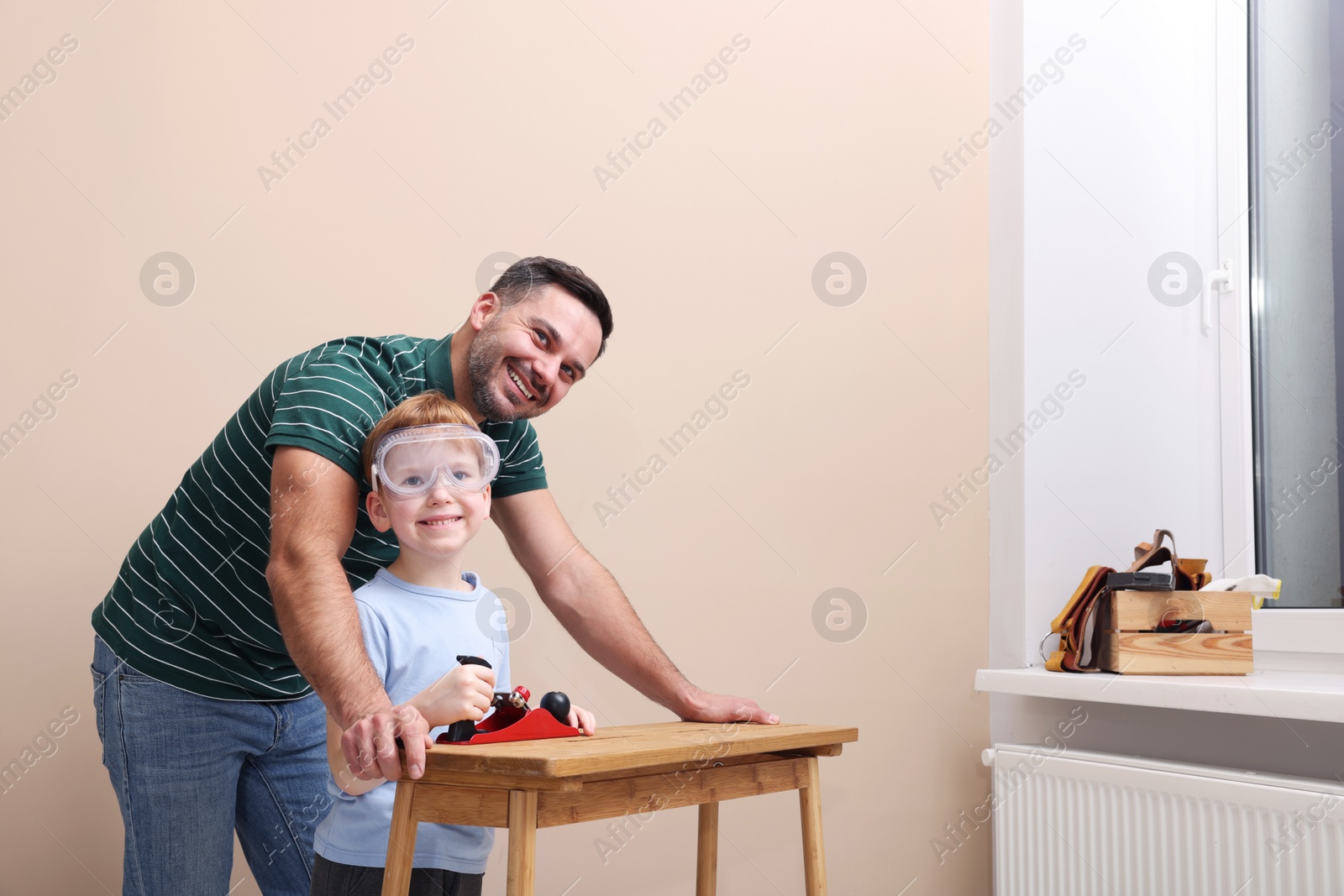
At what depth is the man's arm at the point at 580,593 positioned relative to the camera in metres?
1.70

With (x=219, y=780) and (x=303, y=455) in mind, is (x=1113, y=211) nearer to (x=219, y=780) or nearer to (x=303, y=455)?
(x=303, y=455)

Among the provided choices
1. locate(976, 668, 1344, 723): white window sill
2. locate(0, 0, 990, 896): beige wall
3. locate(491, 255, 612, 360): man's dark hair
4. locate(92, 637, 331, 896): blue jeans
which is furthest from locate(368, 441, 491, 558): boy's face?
locate(976, 668, 1344, 723): white window sill

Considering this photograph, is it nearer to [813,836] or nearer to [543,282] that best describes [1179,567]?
[813,836]

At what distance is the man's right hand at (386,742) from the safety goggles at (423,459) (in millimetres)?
329

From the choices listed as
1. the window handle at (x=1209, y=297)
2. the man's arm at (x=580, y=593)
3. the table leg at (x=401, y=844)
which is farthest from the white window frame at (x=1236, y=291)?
the table leg at (x=401, y=844)

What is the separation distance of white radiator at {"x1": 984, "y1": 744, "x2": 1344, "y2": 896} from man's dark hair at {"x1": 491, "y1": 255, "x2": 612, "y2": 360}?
56.3 inches

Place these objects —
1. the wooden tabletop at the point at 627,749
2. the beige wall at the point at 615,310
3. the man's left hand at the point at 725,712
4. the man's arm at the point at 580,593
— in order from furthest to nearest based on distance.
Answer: the beige wall at the point at 615,310, the man's arm at the point at 580,593, the man's left hand at the point at 725,712, the wooden tabletop at the point at 627,749

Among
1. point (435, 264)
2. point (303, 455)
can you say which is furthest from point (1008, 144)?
point (303, 455)

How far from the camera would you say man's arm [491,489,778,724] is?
1699 mm

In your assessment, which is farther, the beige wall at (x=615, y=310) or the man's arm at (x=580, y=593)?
the beige wall at (x=615, y=310)

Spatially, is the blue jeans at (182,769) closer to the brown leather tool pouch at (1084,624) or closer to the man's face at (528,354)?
the man's face at (528,354)

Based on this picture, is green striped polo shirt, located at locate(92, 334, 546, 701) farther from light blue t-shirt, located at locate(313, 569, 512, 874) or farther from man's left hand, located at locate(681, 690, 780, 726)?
man's left hand, located at locate(681, 690, 780, 726)

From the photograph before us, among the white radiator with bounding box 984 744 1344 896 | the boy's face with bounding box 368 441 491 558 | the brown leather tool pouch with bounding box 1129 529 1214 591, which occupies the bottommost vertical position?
the white radiator with bounding box 984 744 1344 896

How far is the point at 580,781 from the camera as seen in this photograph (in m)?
1.09
